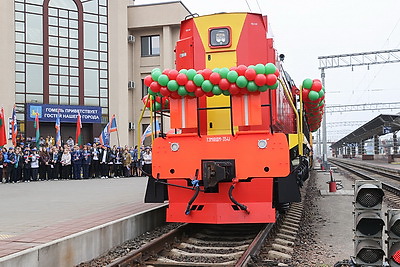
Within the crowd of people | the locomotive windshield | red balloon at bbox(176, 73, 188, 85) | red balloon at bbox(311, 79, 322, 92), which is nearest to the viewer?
red balloon at bbox(176, 73, 188, 85)

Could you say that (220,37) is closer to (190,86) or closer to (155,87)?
(190,86)

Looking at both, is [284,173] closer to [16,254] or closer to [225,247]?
[225,247]

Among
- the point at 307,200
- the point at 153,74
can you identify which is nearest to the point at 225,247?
the point at 153,74

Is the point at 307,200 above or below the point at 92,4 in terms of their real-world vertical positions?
below

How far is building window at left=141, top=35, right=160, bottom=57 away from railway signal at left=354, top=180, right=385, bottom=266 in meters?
30.1

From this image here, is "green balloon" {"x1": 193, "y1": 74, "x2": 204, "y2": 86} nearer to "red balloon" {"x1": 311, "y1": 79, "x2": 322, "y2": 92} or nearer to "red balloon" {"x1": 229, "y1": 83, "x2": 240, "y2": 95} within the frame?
"red balloon" {"x1": 229, "y1": 83, "x2": 240, "y2": 95}

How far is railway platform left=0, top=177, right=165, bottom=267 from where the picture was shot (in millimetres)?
5270

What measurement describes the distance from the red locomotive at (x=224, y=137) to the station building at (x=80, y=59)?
21.9 metres

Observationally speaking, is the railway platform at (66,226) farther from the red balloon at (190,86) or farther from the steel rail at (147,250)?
the red balloon at (190,86)

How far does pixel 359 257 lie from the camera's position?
4340 millimetres

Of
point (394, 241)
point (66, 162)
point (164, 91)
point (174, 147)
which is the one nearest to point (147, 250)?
point (174, 147)

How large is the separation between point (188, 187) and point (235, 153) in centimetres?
90

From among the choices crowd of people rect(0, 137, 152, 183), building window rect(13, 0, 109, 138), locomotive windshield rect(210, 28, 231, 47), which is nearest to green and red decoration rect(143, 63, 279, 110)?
locomotive windshield rect(210, 28, 231, 47)

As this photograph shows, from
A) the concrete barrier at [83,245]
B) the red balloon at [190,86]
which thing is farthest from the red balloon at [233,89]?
the concrete barrier at [83,245]
